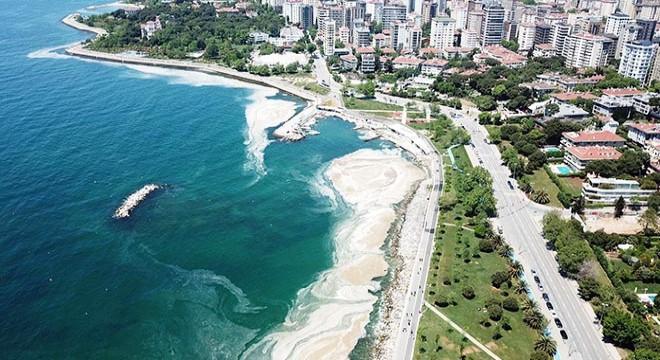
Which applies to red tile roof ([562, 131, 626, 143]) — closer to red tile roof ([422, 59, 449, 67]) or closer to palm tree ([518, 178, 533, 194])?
palm tree ([518, 178, 533, 194])

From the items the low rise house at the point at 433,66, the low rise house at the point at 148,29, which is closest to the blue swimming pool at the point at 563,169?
the low rise house at the point at 433,66

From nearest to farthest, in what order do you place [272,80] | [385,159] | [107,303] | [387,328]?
[387,328], [107,303], [385,159], [272,80]

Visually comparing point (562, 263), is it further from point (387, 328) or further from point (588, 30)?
point (588, 30)

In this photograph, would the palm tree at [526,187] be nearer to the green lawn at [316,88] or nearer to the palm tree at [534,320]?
the palm tree at [534,320]

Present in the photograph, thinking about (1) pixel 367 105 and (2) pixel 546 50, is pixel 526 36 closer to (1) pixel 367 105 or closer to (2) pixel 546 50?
(2) pixel 546 50

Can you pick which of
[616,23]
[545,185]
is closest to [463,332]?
[545,185]

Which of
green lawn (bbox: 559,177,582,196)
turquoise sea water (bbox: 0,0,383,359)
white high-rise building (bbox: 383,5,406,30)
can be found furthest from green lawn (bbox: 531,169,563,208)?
white high-rise building (bbox: 383,5,406,30)

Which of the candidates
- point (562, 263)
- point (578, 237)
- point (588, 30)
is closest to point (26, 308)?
point (562, 263)
